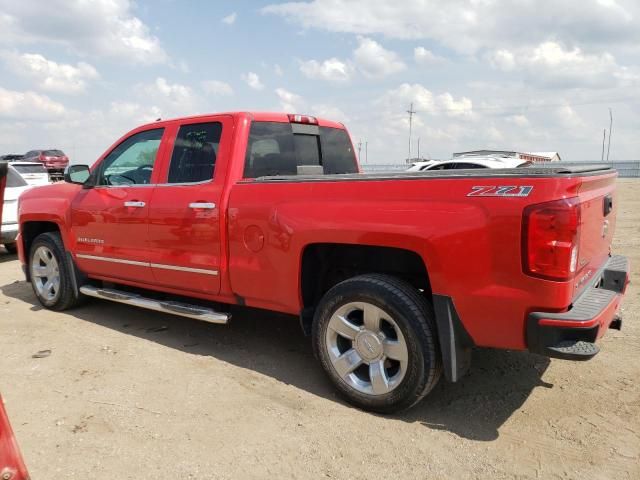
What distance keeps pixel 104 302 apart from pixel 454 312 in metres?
4.41

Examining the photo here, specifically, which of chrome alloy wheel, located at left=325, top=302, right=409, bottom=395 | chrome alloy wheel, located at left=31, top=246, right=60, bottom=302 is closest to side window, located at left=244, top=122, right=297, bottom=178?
chrome alloy wheel, located at left=325, top=302, right=409, bottom=395

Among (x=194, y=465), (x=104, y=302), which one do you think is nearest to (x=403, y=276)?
(x=194, y=465)

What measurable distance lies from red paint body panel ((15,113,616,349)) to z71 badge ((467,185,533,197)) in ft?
0.08

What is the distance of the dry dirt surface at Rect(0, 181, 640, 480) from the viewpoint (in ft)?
8.98

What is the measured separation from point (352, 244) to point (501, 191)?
3.36 feet

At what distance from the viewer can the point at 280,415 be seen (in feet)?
10.7

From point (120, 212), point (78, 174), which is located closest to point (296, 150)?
point (120, 212)

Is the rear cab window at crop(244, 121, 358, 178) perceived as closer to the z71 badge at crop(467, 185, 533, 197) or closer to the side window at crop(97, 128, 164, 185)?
the side window at crop(97, 128, 164, 185)

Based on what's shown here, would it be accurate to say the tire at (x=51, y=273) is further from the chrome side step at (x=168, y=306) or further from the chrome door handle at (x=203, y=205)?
the chrome door handle at (x=203, y=205)

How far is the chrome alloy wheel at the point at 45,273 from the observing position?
18.0 ft

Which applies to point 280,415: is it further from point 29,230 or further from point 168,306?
point 29,230

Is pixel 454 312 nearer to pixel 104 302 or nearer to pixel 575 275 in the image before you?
pixel 575 275

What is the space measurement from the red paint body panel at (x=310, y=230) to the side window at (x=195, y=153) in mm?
77

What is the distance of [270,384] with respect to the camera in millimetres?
3721
